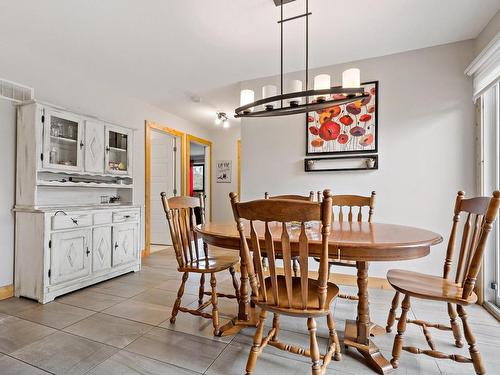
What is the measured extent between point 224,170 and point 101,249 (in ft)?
10.8

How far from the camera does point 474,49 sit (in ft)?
8.41

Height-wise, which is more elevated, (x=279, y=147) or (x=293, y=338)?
(x=279, y=147)

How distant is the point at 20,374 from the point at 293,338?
5.25ft

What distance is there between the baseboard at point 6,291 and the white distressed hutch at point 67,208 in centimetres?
6

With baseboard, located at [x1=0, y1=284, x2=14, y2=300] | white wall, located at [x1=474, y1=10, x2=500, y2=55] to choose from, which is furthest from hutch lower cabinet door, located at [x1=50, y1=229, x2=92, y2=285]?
white wall, located at [x1=474, y1=10, x2=500, y2=55]

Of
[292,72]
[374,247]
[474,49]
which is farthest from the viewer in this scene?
[292,72]

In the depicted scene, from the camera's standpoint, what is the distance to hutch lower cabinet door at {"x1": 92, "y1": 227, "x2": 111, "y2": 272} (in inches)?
114

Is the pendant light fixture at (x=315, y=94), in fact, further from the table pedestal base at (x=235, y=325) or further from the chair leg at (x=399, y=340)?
the table pedestal base at (x=235, y=325)

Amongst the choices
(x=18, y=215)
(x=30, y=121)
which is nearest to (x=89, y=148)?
(x=30, y=121)

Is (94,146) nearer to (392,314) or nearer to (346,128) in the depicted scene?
(346,128)

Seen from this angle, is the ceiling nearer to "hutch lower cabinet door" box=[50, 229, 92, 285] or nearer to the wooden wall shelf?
the wooden wall shelf

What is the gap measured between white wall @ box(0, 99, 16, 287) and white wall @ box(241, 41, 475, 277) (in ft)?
10.5

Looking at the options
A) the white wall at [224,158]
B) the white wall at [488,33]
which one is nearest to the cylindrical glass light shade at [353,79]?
the white wall at [488,33]

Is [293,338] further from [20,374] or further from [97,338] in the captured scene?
[20,374]
